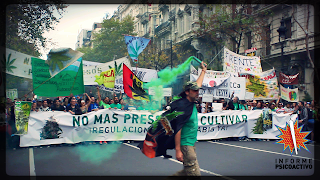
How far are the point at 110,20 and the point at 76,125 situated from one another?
38.4 meters

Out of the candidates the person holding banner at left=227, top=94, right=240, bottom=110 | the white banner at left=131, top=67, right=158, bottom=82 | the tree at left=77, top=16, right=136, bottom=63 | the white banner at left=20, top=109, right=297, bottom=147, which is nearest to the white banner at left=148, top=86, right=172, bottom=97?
the white banner at left=20, top=109, right=297, bottom=147

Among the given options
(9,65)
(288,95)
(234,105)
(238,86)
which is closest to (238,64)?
(238,86)

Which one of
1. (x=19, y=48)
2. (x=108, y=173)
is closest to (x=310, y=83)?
(x=108, y=173)

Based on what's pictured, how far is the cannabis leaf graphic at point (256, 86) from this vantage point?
13.1 metres

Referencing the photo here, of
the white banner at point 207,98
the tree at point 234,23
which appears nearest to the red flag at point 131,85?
the white banner at point 207,98

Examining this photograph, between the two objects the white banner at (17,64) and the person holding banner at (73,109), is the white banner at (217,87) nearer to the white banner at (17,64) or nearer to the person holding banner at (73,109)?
the person holding banner at (73,109)

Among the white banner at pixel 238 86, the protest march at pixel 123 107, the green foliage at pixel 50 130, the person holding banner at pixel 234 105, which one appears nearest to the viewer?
the protest march at pixel 123 107

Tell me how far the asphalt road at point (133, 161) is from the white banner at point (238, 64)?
4.35 m

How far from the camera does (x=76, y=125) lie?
31.2 feet

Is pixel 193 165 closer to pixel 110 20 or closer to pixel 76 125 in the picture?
pixel 76 125

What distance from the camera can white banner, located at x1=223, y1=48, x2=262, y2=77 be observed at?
13070mm

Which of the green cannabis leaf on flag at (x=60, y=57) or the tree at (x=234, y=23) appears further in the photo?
the tree at (x=234, y=23)

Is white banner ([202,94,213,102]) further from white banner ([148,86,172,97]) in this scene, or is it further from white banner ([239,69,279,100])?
white banner ([148,86,172,97])
